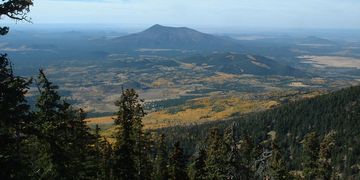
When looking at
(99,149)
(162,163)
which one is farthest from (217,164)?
(99,149)

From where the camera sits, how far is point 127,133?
128 feet

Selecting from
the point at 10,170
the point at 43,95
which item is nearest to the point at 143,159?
the point at 43,95

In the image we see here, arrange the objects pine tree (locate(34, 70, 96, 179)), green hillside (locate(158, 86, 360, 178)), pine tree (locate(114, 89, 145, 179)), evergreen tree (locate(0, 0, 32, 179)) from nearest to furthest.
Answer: evergreen tree (locate(0, 0, 32, 179)), pine tree (locate(34, 70, 96, 179)), pine tree (locate(114, 89, 145, 179)), green hillside (locate(158, 86, 360, 178))

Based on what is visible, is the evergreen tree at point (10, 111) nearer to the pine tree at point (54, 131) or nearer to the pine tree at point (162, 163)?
the pine tree at point (54, 131)

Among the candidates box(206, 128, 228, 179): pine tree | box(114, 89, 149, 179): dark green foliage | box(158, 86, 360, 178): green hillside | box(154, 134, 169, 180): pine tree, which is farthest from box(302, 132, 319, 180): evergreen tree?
box(158, 86, 360, 178): green hillside

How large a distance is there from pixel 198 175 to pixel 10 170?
3342 centimetres

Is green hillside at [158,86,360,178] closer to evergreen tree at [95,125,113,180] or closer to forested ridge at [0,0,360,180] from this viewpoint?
forested ridge at [0,0,360,180]

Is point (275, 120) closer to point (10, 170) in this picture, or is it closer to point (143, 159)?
point (143, 159)

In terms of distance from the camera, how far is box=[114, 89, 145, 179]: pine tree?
3828 centimetres

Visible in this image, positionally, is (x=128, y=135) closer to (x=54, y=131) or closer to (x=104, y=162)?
(x=104, y=162)

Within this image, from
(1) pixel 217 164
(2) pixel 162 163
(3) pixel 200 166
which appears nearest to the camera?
(1) pixel 217 164

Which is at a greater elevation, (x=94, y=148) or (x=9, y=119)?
(x=9, y=119)

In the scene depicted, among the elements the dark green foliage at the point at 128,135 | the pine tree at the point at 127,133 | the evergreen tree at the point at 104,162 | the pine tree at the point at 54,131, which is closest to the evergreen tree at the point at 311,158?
the dark green foliage at the point at 128,135

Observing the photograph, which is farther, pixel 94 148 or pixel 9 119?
pixel 94 148
